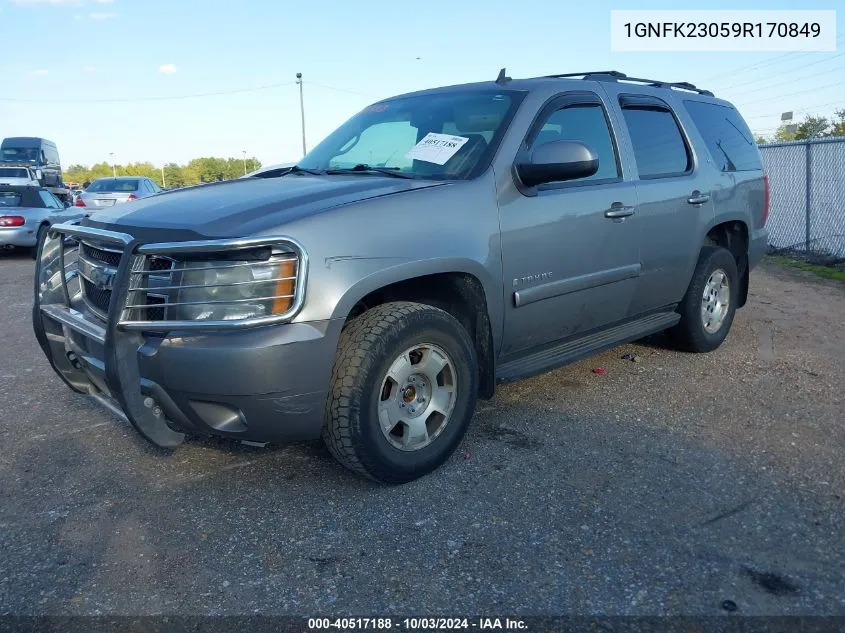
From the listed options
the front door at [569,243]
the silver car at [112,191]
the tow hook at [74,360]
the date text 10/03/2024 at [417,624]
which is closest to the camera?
the date text 10/03/2024 at [417,624]

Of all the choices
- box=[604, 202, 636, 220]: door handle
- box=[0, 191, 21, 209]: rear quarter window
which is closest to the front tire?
box=[604, 202, 636, 220]: door handle

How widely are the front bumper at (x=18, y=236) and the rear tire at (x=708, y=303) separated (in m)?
11.5

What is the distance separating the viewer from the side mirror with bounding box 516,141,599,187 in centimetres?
356

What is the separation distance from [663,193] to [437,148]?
1.66m

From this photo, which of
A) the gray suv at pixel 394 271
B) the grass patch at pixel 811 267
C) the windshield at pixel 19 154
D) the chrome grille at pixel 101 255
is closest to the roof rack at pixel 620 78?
the gray suv at pixel 394 271

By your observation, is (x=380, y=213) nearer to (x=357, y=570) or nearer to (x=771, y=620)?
(x=357, y=570)

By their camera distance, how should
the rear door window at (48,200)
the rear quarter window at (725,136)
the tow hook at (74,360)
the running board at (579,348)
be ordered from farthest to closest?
the rear door window at (48,200) < the rear quarter window at (725,136) < the running board at (579,348) < the tow hook at (74,360)

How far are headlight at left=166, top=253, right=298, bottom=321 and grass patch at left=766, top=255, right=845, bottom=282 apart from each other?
8.22 m

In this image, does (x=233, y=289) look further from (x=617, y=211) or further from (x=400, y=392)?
(x=617, y=211)

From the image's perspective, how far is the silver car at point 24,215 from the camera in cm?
1276

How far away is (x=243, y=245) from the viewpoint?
9.02 ft

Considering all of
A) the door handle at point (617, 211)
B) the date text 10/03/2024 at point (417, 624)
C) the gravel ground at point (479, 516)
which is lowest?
the date text 10/03/2024 at point (417, 624)

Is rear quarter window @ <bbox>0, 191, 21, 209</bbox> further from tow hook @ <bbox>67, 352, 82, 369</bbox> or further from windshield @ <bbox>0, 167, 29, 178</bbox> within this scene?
windshield @ <bbox>0, 167, 29, 178</bbox>

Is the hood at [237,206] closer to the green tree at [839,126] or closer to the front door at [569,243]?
the front door at [569,243]
